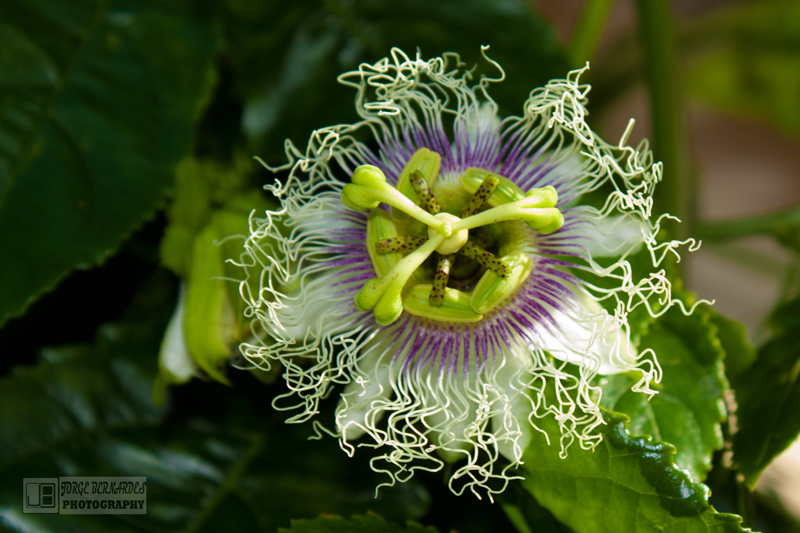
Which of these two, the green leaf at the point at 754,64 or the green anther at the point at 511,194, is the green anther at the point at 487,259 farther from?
the green leaf at the point at 754,64

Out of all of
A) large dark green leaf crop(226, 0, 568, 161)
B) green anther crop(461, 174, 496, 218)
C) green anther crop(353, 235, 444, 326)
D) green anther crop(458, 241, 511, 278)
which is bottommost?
green anther crop(353, 235, 444, 326)

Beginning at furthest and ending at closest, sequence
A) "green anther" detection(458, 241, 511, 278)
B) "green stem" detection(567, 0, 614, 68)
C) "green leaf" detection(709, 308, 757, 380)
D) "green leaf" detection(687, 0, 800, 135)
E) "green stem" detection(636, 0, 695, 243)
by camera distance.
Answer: "green leaf" detection(687, 0, 800, 135) → "green stem" detection(567, 0, 614, 68) → "green stem" detection(636, 0, 695, 243) → "green leaf" detection(709, 308, 757, 380) → "green anther" detection(458, 241, 511, 278)

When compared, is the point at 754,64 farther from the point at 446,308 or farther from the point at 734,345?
the point at 446,308

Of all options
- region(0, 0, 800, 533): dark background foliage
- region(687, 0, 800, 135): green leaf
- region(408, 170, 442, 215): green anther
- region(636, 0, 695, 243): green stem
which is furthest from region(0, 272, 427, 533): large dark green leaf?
region(687, 0, 800, 135): green leaf

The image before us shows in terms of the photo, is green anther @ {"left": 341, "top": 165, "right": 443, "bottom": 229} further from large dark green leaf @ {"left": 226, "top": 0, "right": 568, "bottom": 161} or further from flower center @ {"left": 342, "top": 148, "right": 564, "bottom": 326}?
large dark green leaf @ {"left": 226, "top": 0, "right": 568, "bottom": 161}

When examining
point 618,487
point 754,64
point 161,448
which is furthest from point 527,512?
point 754,64
